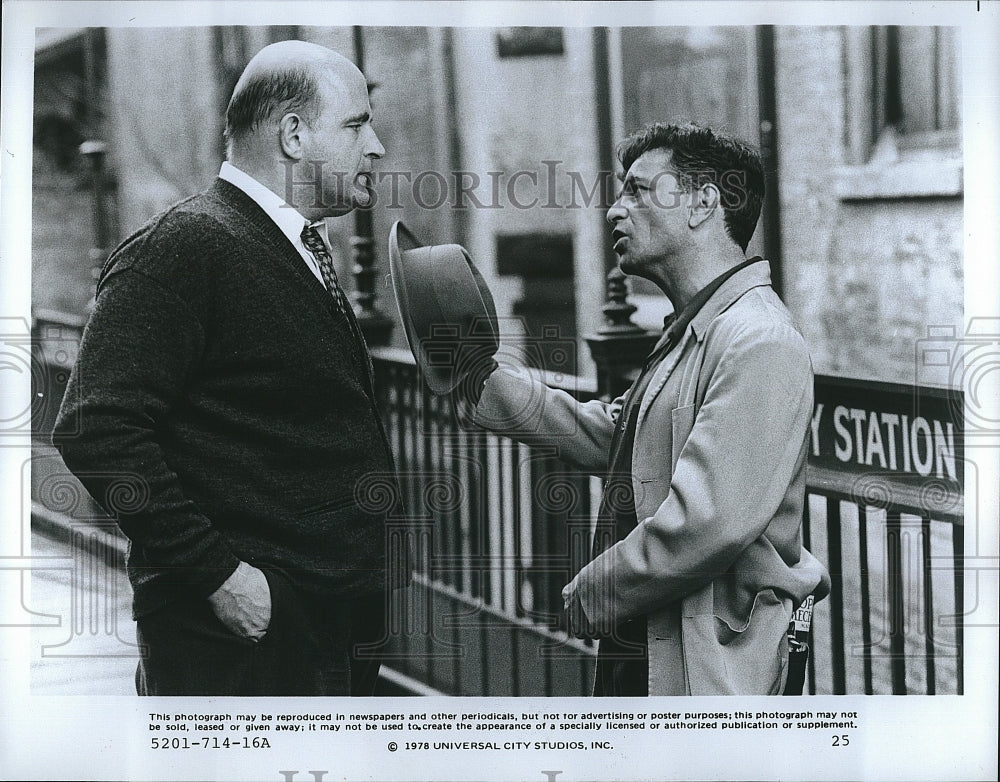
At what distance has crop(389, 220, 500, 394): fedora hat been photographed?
3.31 m

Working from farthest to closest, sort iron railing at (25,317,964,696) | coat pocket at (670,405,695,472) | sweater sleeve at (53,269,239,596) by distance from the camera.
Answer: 1. iron railing at (25,317,964,696)
2. coat pocket at (670,405,695,472)
3. sweater sleeve at (53,269,239,596)

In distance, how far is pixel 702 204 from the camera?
3.24 metres

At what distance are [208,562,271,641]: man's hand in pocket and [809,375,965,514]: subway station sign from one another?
5.55 feet

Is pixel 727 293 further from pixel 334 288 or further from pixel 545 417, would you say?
pixel 334 288

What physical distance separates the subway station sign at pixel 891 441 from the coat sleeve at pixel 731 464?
15cm

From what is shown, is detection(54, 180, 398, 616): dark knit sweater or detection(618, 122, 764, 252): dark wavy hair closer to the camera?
detection(54, 180, 398, 616): dark knit sweater

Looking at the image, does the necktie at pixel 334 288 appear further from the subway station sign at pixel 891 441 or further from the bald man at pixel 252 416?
the subway station sign at pixel 891 441

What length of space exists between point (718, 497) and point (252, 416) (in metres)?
1.36

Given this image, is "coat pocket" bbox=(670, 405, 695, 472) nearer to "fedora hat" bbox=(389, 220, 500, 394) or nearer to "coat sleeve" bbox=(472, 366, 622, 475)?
"coat sleeve" bbox=(472, 366, 622, 475)

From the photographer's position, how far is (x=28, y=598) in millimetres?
3424

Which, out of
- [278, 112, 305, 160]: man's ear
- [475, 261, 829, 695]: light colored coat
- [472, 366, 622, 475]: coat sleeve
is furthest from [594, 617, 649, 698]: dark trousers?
[278, 112, 305, 160]: man's ear

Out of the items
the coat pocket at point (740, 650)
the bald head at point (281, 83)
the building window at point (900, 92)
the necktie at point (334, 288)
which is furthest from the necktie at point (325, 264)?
the building window at point (900, 92)

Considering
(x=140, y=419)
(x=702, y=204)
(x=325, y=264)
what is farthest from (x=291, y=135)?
(x=702, y=204)

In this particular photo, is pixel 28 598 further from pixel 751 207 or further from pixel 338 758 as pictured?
pixel 751 207
